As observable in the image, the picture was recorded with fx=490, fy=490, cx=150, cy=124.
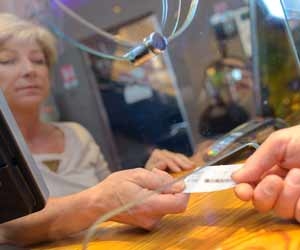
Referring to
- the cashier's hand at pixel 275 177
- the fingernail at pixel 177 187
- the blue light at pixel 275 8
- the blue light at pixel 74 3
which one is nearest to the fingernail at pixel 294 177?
the cashier's hand at pixel 275 177

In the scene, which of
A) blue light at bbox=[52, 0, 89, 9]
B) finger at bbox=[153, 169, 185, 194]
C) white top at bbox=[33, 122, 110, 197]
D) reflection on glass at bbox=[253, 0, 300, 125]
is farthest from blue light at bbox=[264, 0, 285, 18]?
blue light at bbox=[52, 0, 89, 9]

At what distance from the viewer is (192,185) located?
1.79 feet

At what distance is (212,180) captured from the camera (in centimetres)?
54

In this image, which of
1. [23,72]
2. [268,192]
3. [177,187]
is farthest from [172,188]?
[23,72]

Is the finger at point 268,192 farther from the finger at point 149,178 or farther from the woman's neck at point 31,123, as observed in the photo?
the woman's neck at point 31,123

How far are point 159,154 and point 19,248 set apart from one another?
0.35 m

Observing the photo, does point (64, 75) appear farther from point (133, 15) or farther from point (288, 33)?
point (288, 33)

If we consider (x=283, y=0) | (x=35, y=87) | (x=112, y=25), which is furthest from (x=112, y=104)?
(x=283, y=0)

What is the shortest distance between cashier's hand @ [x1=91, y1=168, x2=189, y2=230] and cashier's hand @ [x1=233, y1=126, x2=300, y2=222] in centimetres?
7

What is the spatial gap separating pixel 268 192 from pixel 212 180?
0.28 ft

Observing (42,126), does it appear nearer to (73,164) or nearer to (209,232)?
(73,164)

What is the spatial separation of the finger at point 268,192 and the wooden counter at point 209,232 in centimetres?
2

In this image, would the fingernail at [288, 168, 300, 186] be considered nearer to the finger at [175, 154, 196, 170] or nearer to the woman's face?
the finger at [175, 154, 196, 170]

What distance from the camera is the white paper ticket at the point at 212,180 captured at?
20.8 inches
